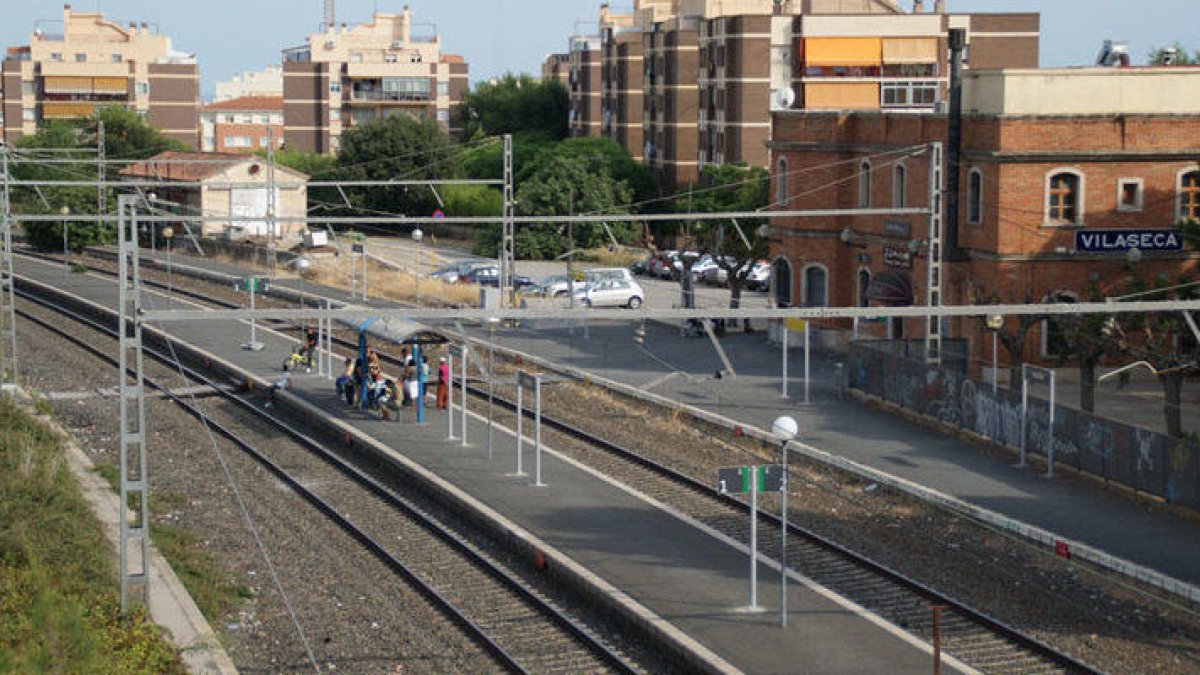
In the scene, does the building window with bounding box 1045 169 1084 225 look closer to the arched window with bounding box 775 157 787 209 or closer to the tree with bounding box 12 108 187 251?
the arched window with bounding box 775 157 787 209

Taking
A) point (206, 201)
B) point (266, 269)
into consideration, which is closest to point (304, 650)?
point (266, 269)

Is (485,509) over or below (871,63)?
below

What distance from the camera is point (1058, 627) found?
664 inches

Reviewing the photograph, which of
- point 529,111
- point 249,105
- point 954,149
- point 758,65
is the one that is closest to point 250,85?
point 249,105

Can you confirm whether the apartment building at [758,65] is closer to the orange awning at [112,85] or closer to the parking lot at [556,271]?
the parking lot at [556,271]

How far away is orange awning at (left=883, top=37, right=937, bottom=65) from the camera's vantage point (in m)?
49.6

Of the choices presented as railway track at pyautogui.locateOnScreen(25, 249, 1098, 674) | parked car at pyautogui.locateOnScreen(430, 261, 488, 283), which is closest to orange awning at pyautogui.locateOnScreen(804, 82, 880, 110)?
parked car at pyautogui.locateOnScreen(430, 261, 488, 283)

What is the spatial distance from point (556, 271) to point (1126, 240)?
35.2 meters

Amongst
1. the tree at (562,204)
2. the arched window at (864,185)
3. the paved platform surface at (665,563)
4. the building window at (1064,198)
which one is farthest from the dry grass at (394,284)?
the paved platform surface at (665,563)

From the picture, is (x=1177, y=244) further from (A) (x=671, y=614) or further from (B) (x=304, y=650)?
(B) (x=304, y=650)

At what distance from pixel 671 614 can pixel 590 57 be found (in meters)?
84.4

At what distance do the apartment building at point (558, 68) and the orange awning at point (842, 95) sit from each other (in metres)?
60.6

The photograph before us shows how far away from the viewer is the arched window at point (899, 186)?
37662 mm

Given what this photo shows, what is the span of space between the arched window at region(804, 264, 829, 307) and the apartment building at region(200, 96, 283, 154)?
324ft
